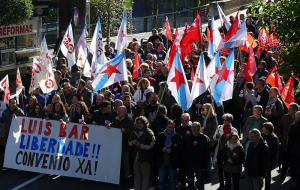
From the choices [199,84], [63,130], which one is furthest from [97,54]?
[199,84]

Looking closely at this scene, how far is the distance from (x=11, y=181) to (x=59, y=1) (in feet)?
37.9

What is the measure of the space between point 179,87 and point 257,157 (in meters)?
2.57

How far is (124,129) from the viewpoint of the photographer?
11656 millimetres

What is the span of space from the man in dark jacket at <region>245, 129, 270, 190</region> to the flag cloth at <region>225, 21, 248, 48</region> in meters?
6.84

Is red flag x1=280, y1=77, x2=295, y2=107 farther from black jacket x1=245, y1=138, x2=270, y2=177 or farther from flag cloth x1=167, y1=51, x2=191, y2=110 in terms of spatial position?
black jacket x1=245, y1=138, x2=270, y2=177

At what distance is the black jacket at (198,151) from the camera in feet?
35.0

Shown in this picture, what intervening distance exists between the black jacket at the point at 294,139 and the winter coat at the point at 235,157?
1.23 m

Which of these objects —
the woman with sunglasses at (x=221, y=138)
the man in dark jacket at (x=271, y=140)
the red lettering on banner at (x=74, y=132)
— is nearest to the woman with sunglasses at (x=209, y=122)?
the woman with sunglasses at (x=221, y=138)

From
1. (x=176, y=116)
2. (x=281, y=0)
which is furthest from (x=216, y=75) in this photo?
(x=281, y=0)

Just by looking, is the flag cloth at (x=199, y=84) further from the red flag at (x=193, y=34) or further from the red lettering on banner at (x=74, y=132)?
the red flag at (x=193, y=34)

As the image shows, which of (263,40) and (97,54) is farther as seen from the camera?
(263,40)

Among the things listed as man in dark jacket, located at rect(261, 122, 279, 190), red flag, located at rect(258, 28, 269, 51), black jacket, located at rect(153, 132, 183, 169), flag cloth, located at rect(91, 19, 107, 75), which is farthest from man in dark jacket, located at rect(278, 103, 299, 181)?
red flag, located at rect(258, 28, 269, 51)

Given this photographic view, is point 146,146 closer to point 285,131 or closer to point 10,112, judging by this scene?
A: point 285,131

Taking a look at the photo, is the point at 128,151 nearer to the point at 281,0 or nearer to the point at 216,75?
the point at 216,75
